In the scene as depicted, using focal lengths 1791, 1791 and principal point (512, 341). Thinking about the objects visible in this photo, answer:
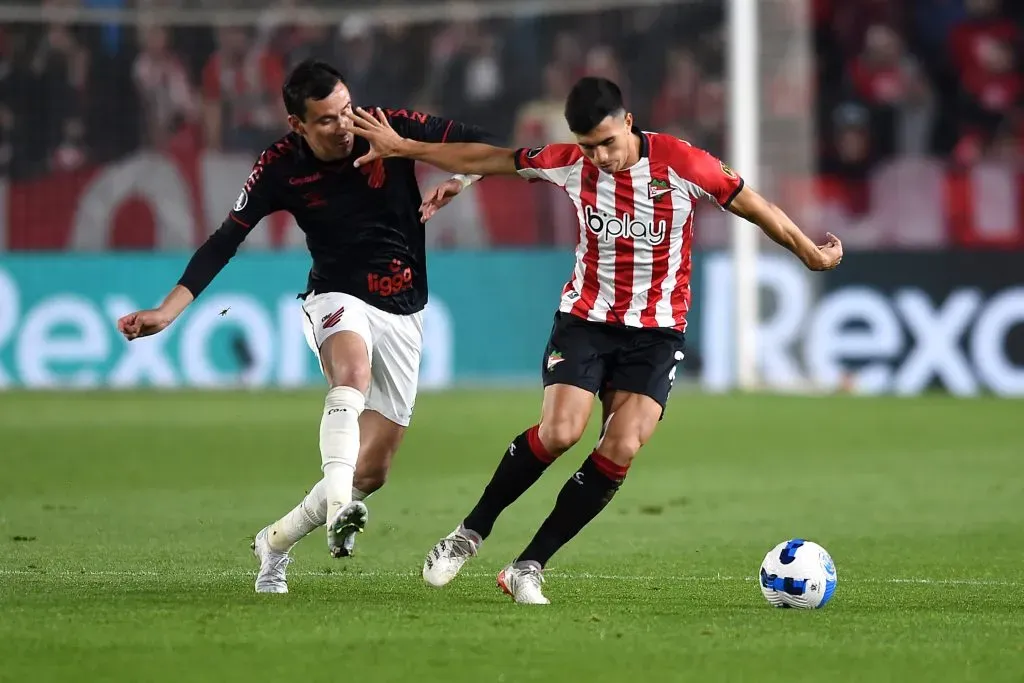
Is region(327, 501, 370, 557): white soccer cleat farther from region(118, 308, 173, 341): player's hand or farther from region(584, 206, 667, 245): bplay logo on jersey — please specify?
region(584, 206, 667, 245): bplay logo on jersey

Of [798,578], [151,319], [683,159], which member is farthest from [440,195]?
[798,578]

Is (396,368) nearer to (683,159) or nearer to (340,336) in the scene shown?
(340,336)

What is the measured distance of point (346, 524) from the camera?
236 inches

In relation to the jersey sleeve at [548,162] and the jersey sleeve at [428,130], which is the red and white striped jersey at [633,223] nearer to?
the jersey sleeve at [548,162]

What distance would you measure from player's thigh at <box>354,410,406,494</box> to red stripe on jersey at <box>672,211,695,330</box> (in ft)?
3.97

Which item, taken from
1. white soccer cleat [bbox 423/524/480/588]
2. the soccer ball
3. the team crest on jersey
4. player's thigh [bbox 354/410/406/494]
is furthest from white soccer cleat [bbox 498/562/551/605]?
the team crest on jersey

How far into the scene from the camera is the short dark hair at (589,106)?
6273 mm

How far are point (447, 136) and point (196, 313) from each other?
11415 mm

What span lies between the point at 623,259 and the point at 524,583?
4.20ft

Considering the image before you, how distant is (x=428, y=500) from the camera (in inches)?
401

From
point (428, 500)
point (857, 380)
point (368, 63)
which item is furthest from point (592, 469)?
point (368, 63)

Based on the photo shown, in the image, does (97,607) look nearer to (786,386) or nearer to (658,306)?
(658,306)

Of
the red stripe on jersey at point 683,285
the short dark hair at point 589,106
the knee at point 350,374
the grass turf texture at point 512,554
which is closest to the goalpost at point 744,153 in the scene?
the grass turf texture at point 512,554

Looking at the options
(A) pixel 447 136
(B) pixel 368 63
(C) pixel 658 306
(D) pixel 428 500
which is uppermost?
(B) pixel 368 63
